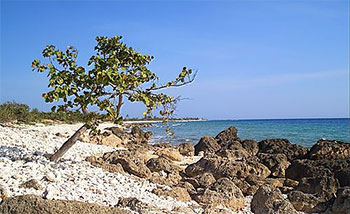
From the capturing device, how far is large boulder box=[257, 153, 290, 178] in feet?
41.6

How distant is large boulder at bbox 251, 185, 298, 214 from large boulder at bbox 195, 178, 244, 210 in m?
0.48

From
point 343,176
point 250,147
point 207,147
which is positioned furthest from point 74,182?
point 250,147

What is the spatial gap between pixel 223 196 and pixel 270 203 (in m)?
1.12

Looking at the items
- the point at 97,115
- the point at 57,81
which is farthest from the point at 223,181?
the point at 57,81

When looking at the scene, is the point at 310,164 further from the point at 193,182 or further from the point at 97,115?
the point at 97,115

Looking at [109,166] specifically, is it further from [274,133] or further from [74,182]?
[274,133]

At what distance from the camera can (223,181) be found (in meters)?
8.49

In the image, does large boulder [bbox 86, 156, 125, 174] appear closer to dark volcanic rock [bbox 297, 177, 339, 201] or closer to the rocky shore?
the rocky shore

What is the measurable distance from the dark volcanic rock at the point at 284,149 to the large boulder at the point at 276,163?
244 centimetres

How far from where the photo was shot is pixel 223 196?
8.12 metres

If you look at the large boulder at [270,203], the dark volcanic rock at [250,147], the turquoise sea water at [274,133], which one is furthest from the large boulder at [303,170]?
the dark volcanic rock at [250,147]

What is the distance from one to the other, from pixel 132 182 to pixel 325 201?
15.3 feet

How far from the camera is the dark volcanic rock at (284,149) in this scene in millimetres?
16275

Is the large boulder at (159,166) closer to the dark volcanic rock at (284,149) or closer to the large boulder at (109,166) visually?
the large boulder at (109,166)
